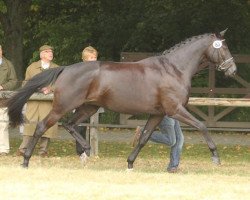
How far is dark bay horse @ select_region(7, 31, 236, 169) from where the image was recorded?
34.8ft

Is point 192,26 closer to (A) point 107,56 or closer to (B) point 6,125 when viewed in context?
(A) point 107,56

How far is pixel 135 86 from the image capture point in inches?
420

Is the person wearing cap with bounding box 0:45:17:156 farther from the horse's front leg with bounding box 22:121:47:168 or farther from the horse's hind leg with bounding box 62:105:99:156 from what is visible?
the horse's front leg with bounding box 22:121:47:168

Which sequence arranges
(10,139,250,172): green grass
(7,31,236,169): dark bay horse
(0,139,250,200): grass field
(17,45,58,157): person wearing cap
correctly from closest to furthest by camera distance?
(0,139,250,200): grass field → (7,31,236,169): dark bay horse → (10,139,250,172): green grass → (17,45,58,157): person wearing cap

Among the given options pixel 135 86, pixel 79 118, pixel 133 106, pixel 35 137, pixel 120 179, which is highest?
pixel 135 86

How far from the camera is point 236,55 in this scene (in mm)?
20516

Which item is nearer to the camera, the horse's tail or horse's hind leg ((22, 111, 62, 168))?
horse's hind leg ((22, 111, 62, 168))

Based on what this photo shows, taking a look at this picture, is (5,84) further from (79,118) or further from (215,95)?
(215,95)

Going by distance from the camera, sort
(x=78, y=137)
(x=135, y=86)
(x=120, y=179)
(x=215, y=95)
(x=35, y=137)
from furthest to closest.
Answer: (x=215, y=95)
(x=78, y=137)
(x=35, y=137)
(x=135, y=86)
(x=120, y=179)

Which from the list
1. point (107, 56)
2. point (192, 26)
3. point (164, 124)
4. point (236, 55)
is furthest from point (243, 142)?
point (164, 124)

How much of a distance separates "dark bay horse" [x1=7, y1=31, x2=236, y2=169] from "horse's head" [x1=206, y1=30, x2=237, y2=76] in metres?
0.01

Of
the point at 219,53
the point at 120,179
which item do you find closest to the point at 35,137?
the point at 120,179

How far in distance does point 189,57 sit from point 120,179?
90.4 inches

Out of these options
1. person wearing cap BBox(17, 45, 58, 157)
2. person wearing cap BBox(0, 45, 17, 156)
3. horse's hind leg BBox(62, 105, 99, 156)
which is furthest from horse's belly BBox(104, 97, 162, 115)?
person wearing cap BBox(0, 45, 17, 156)
